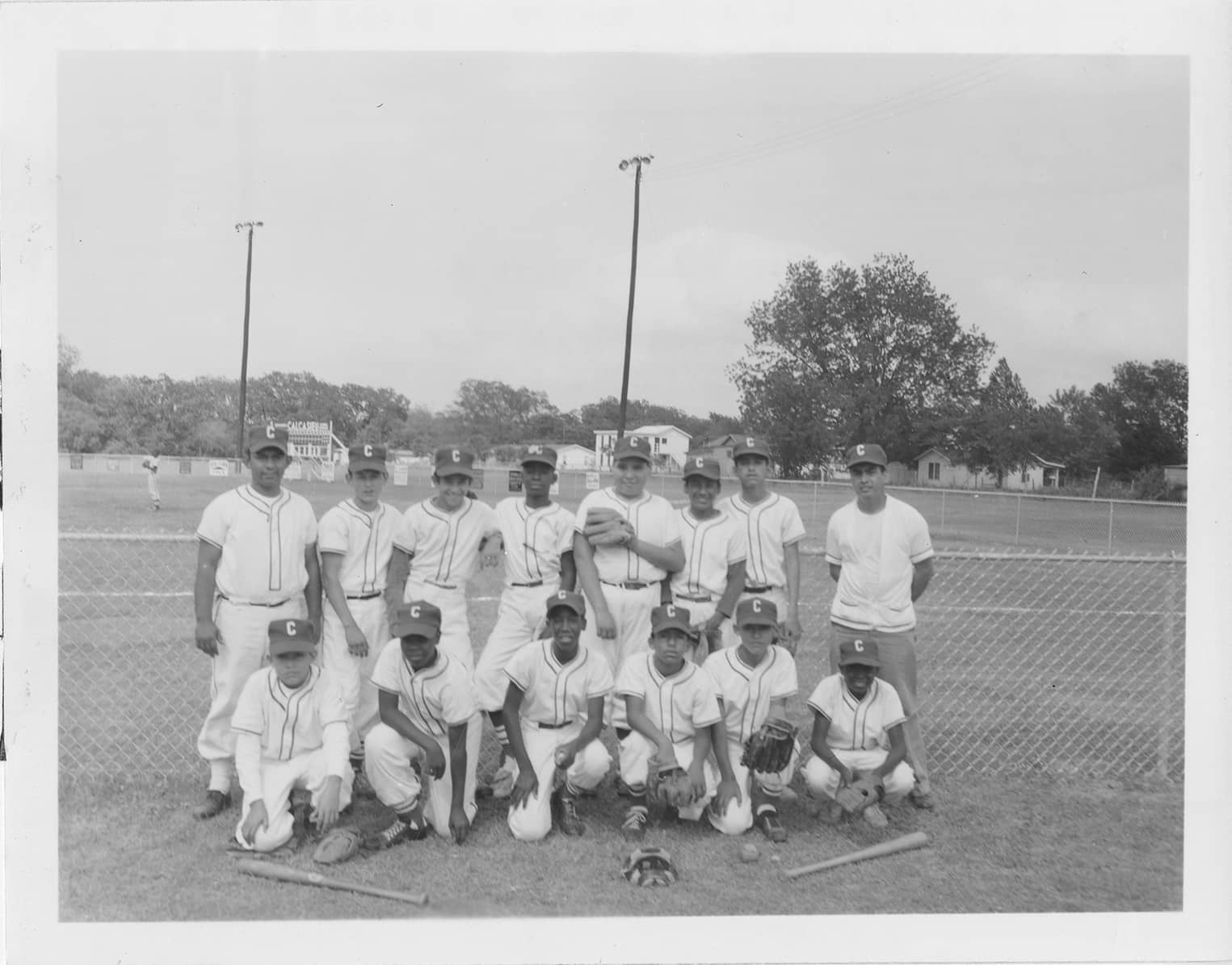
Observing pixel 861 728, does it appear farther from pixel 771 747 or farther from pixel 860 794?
pixel 771 747

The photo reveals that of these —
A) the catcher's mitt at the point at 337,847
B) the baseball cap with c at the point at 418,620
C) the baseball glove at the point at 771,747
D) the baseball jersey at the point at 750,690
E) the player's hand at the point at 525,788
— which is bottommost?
the catcher's mitt at the point at 337,847

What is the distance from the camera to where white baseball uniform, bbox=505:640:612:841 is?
4.18 meters

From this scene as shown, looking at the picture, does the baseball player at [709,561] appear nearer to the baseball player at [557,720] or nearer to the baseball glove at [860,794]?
the baseball player at [557,720]

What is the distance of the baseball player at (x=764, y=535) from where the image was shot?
467cm

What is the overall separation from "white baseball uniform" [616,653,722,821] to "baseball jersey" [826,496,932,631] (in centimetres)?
86

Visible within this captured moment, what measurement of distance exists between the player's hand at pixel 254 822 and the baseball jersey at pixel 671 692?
4.84 ft

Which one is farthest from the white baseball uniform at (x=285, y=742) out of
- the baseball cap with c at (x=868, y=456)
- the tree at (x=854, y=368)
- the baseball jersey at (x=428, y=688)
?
the tree at (x=854, y=368)

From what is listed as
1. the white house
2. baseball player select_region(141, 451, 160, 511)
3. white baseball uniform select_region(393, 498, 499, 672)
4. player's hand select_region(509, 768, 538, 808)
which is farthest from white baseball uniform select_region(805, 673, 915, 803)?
the white house

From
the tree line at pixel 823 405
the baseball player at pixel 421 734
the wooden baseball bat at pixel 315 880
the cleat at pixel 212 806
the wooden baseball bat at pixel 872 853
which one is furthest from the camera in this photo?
the tree line at pixel 823 405

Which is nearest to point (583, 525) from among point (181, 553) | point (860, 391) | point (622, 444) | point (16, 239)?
point (622, 444)

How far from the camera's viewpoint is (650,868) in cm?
384

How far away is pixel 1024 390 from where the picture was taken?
14695 millimetres

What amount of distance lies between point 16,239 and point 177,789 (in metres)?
2.47

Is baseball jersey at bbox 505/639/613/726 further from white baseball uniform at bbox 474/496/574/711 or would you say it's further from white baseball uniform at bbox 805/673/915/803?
white baseball uniform at bbox 805/673/915/803
